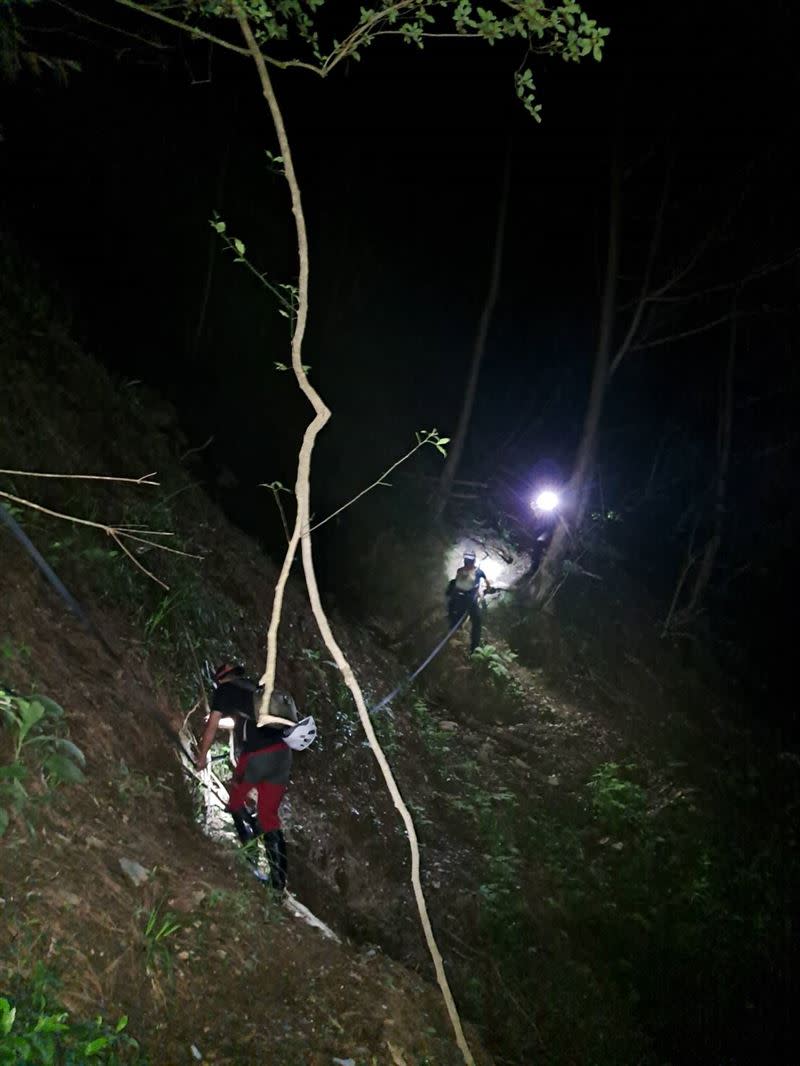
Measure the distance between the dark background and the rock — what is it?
6349mm

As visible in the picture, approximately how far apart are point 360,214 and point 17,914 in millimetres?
21284

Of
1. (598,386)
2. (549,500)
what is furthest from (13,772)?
(598,386)

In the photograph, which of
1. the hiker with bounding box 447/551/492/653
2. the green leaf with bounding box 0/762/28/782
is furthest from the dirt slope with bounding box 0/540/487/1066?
the hiker with bounding box 447/551/492/653

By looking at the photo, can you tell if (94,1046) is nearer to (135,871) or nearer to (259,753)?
(135,871)

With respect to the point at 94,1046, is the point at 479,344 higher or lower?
higher

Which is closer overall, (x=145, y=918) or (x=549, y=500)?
(x=145, y=918)

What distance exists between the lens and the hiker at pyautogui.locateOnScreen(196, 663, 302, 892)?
516 cm

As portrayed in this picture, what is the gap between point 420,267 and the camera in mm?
23609

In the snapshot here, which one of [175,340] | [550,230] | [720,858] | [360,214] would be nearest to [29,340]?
[175,340]

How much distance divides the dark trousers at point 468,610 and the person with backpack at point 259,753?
669 cm

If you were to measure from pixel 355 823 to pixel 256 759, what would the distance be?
2.51m

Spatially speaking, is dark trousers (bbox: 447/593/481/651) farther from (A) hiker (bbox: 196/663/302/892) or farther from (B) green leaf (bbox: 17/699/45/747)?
(B) green leaf (bbox: 17/699/45/747)

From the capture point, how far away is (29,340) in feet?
27.5

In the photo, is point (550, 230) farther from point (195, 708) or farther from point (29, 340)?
point (195, 708)
